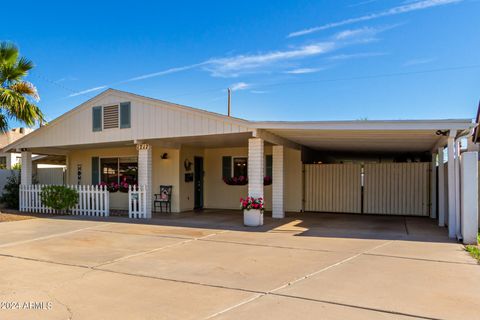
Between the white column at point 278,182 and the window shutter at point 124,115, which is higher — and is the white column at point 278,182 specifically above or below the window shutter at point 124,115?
below

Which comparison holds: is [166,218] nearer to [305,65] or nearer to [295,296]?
[295,296]

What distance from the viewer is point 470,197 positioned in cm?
797

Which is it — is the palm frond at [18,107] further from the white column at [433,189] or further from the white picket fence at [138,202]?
the white column at [433,189]

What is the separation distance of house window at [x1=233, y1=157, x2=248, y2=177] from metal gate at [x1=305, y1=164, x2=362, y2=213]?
7.24 ft

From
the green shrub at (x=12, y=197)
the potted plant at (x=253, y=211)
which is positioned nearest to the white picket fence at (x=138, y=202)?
the potted plant at (x=253, y=211)

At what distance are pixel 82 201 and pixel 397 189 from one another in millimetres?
10538

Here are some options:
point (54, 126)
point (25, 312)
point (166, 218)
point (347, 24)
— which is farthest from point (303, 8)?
point (25, 312)

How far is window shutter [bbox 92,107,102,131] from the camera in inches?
514

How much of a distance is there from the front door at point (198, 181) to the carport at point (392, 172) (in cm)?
391

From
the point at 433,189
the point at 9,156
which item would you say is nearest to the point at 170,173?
the point at 433,189

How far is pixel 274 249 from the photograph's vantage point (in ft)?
24.5

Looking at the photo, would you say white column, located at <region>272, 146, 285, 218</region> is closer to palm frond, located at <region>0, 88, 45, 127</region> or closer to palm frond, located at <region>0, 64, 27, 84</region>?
palm frond, located at <region>0, 88, 45, 127</region>

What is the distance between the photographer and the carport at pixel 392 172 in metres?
8.62

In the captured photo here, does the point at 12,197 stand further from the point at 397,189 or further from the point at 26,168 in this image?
the point at 397,189
